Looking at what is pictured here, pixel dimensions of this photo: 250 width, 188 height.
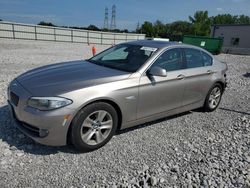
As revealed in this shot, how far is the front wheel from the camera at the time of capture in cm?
531

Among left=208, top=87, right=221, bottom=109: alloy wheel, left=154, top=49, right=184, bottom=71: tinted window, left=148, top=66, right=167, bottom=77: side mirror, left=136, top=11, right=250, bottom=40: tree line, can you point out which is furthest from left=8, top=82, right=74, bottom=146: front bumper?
left=136, top=11, right=250, bottom=40: tree line

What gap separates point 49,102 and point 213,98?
3921 millimetres

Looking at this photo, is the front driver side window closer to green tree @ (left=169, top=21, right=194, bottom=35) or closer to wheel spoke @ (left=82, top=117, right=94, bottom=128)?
wheel spoke @ (left=82, top=117, right=94, bottom=128)

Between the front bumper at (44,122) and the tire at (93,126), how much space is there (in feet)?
0.49

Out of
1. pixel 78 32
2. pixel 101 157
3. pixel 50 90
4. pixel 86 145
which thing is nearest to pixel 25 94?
pixel 50 90

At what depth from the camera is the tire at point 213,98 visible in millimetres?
5311

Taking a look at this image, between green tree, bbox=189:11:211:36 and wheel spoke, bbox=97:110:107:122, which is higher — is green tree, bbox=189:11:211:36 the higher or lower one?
the higher one

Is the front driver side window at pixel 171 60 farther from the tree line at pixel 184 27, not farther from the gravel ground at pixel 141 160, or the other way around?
the tree line at pixel 184 27

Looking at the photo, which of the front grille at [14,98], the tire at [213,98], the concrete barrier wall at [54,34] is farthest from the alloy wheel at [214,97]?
the concrete barrier wall at [54,34]

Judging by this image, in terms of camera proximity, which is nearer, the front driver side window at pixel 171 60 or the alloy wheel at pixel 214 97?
the front driver side window at pixel 171 60

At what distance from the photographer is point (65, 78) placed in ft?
11.5

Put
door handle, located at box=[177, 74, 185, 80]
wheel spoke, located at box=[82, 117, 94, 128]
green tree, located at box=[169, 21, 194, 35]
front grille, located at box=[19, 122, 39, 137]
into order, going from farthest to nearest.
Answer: green tree, located at box=[169, 21, 194, 35] < door handle, located at box=[177, 74, 185, 80] < wheel spoke, located at box=[82, 117, 94, 128] < front grille, located at box=[19, 122, 39, 137]

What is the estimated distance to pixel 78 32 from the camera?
33500mm

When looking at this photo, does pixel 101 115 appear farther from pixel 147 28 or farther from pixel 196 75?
pixel 147 28
